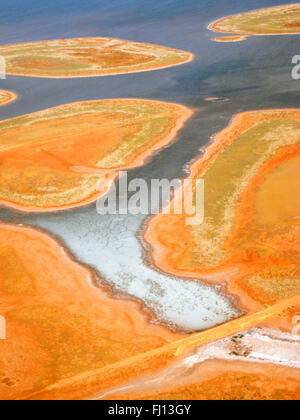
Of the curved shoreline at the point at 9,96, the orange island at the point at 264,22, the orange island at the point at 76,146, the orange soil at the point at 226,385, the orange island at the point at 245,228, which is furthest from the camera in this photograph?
the orange island at the point at 264,22

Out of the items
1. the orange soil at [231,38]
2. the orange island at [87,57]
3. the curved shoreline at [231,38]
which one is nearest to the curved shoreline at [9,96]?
the orange island at [87,57]

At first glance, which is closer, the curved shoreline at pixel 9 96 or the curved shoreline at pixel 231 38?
the curved shoreline at pixel 9 96

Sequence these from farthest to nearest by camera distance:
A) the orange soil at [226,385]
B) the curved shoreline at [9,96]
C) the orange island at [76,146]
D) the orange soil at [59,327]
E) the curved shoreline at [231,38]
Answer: the curved shoreline at [231,38]
the curved shoreline at [9,96]
the orange island at [76,146]
the orange soil at [59,327]
the orange soil at [226,385]

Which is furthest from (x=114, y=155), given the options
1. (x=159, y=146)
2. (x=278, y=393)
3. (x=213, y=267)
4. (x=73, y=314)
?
(x=278, y=393)

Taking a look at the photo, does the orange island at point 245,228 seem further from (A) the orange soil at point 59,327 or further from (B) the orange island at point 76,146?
(B) the orange island at point 76,146

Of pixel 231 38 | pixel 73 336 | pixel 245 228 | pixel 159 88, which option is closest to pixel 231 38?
pixel 231 38

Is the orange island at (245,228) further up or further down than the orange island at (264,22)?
further down

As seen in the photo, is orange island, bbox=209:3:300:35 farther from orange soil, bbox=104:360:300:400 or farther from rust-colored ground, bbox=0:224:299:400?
orange soil, bbox=104:360:300:400

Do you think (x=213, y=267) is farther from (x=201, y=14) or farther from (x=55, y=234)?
(x=201, y=14)
